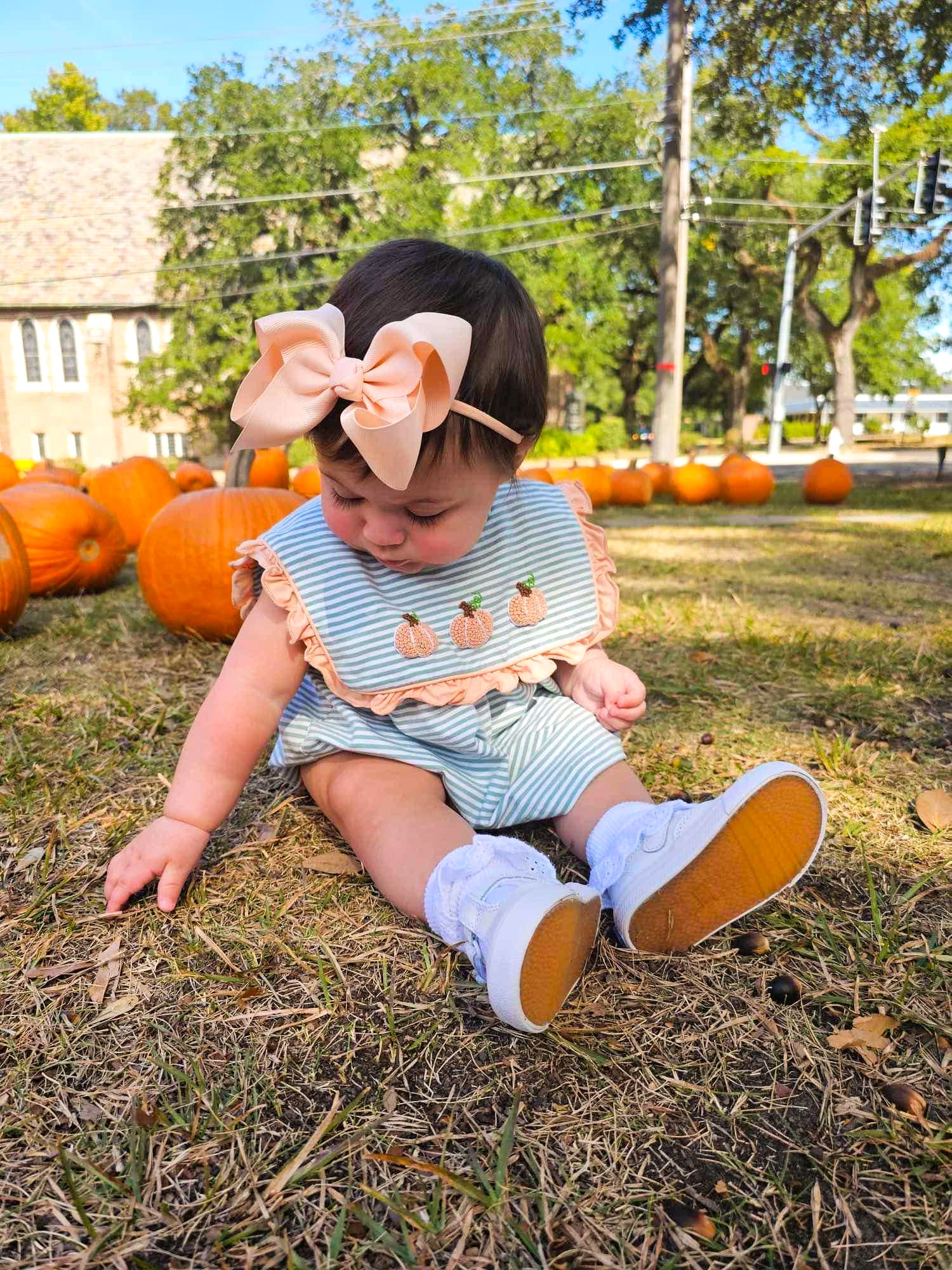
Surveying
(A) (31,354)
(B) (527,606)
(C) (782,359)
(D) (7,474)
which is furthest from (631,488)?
(A) (31,354)

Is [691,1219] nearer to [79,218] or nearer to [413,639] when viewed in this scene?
[413,639]

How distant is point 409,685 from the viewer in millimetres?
1854

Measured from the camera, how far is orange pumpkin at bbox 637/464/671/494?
1112 cm

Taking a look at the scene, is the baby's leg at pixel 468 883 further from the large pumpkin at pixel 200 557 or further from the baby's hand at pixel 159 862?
the large pumpkin at pixel 200 557

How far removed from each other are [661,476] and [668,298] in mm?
4973

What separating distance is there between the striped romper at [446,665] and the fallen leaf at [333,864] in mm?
218

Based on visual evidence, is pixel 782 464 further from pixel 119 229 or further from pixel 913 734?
pixel 119 229

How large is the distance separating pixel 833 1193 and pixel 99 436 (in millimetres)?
33586

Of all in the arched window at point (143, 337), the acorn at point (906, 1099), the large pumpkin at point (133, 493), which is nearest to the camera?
the acorn at point (906, 1099)

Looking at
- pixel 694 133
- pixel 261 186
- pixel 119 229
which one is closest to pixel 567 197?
pixel 694 133

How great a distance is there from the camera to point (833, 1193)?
3.35 feet

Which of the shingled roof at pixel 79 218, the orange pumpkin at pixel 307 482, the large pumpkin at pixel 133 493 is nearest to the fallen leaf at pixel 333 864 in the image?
the large pumpkin at pixel 133 493

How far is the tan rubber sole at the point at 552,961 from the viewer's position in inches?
48.1

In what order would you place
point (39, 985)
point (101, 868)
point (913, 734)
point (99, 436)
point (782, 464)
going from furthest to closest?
point (99, 436)
point (782, 464)
point (913, 734)
point (101, 868)
point (39, 985)
